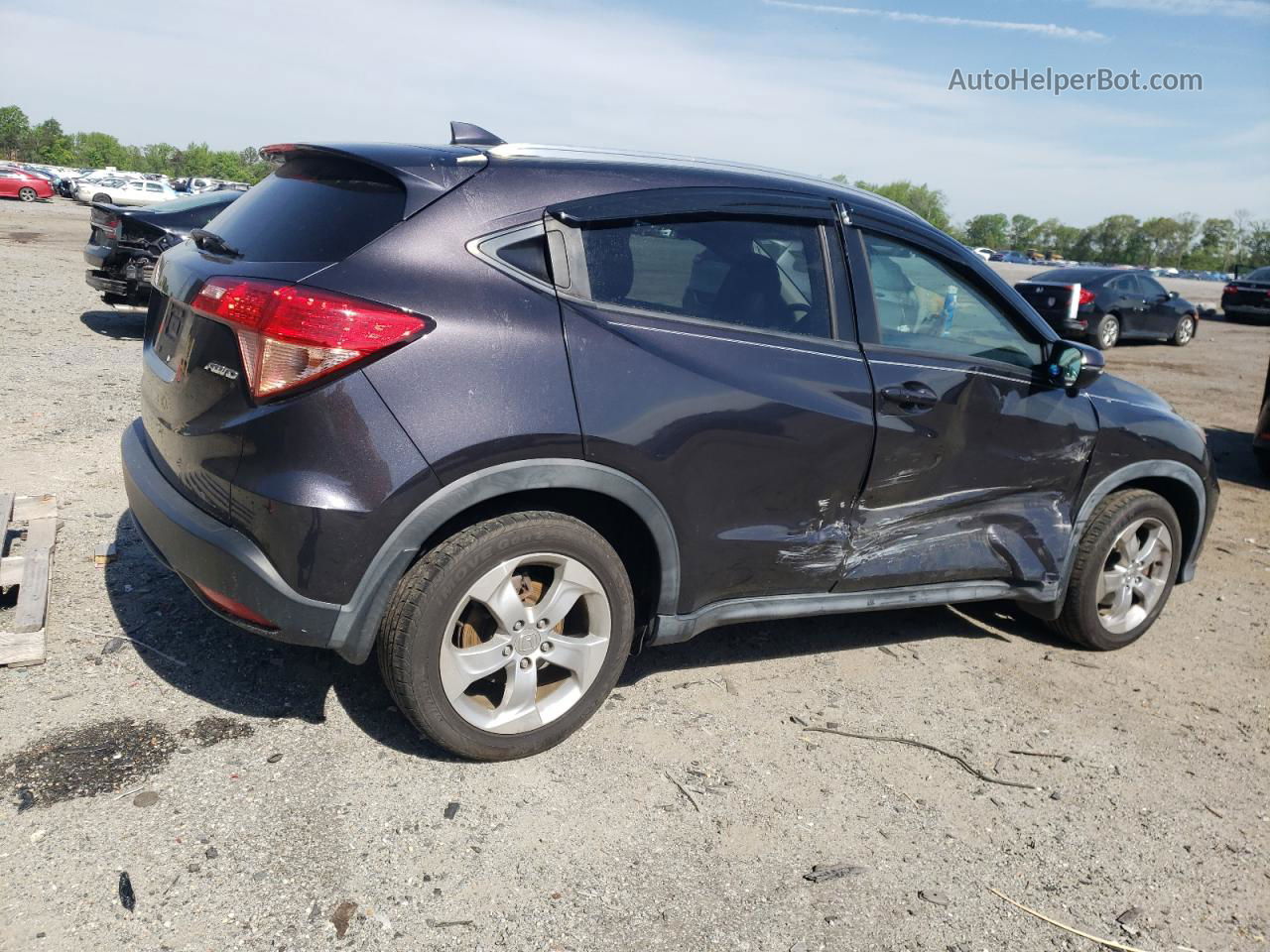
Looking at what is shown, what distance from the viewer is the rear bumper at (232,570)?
2.85m

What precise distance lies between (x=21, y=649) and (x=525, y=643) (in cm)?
183

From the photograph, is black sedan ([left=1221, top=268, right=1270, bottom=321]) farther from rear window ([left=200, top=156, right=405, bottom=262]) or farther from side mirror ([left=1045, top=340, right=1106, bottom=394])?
rear window ([left=200, top=156, right=405, bottom=262])

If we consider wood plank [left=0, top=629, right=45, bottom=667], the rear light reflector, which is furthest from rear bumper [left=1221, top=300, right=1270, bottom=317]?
wood plank [left=0, top=629, right=45, bottom=667]

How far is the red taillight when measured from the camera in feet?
9.05

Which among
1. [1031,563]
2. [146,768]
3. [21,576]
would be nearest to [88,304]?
[21,576]

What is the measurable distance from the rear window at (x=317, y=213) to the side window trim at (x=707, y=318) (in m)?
0.49

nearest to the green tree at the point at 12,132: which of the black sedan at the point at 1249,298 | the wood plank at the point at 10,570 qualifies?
the black sedan at the point at 1249,298

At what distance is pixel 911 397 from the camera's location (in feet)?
12.2

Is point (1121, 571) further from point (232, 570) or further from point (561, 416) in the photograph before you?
point (232, 570)

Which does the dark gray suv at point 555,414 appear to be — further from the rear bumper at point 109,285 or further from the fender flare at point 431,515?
the rear bumper at point 109,285

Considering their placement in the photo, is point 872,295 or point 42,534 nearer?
point 872,295

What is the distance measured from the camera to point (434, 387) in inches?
112

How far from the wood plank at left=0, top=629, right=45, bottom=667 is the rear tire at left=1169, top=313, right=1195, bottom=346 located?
65.2 feet

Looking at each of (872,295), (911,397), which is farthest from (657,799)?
(872,295)
